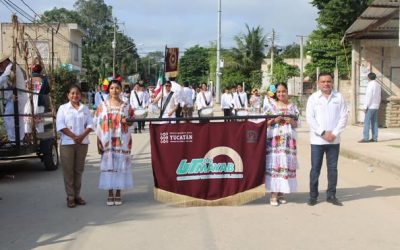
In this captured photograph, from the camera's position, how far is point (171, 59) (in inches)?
482

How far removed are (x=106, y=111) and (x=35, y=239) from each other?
7.60 ft

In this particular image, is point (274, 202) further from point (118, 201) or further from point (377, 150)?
point (377, 150)

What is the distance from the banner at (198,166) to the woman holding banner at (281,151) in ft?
0.79

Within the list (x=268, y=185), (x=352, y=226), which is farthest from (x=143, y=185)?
(x=352, y=226)

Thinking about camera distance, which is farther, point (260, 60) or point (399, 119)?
point (260, 60)

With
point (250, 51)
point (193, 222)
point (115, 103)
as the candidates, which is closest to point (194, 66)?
point (250, 51)

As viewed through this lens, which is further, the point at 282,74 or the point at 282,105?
the point at 282,74

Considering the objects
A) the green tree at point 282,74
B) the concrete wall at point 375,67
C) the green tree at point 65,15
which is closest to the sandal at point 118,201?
the concrete wall at point 375,67

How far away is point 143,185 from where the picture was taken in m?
9.44

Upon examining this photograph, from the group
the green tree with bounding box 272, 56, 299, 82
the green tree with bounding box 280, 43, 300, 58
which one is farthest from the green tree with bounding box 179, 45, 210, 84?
the green tree with bounding box 272, 56, 299, 82

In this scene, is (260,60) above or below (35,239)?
above

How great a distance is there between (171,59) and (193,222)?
6.12 meters

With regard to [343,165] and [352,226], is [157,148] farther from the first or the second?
[343,165]

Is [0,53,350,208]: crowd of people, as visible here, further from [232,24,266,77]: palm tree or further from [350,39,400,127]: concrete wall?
[232,24,266,77]: palm tree
